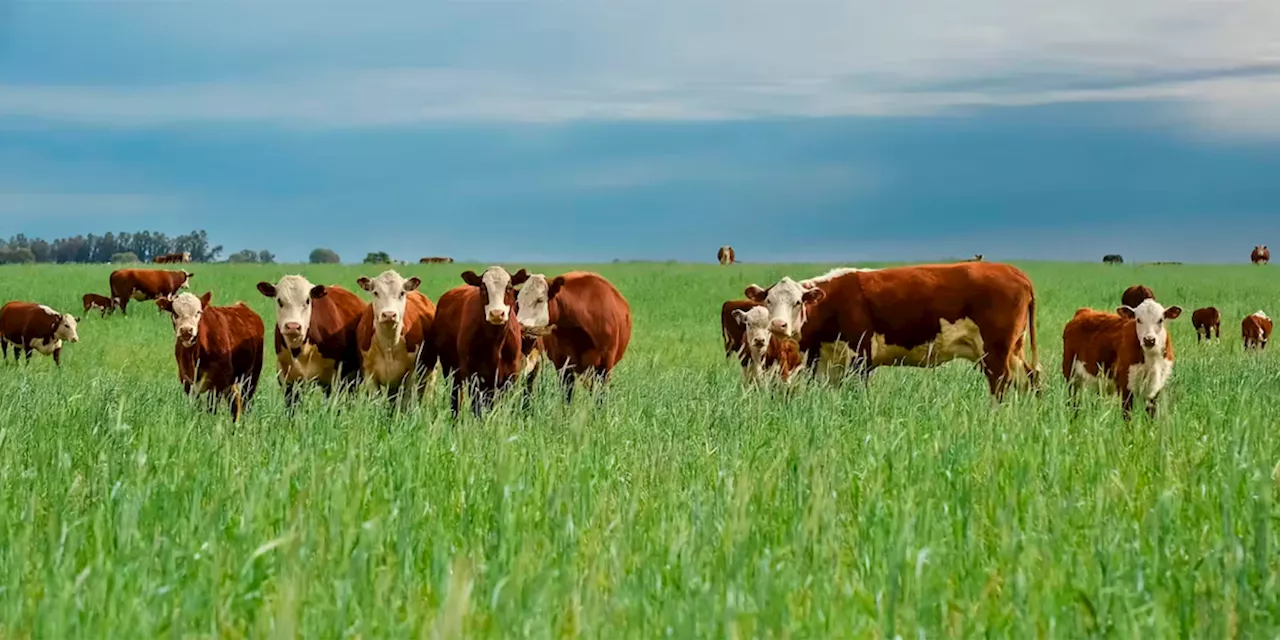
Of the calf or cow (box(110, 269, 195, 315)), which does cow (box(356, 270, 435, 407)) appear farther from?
cow (box(110, 269, 195, 315))

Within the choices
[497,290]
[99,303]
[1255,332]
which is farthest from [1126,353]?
[99,303]

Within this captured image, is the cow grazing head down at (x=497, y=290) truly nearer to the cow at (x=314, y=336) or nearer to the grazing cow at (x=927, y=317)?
the cow at (x=314, y=336)

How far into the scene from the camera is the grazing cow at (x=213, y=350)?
1120 cm

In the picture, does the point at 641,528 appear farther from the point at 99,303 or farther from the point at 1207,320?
the point at 99,303

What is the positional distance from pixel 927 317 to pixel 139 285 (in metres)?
29.6

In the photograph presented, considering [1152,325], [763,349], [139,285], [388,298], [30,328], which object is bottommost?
[30,328]

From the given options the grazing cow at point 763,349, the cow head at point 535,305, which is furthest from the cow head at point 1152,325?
the cow head at point 535,305

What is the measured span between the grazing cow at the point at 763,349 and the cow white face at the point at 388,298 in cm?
369

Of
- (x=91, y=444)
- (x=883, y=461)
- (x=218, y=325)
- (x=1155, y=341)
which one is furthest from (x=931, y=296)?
(x=91, y=444)

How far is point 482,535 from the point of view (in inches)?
208

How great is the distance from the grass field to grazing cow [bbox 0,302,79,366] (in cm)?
1353

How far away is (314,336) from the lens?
11.6 meters

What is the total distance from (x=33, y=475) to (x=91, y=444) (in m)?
1.30

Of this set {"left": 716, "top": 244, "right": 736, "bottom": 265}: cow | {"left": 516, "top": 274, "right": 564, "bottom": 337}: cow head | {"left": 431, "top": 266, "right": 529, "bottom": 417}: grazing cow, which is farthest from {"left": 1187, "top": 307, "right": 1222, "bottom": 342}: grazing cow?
{"left": 716, "top": 244, "right": 736, "bottom": 265}: cow
